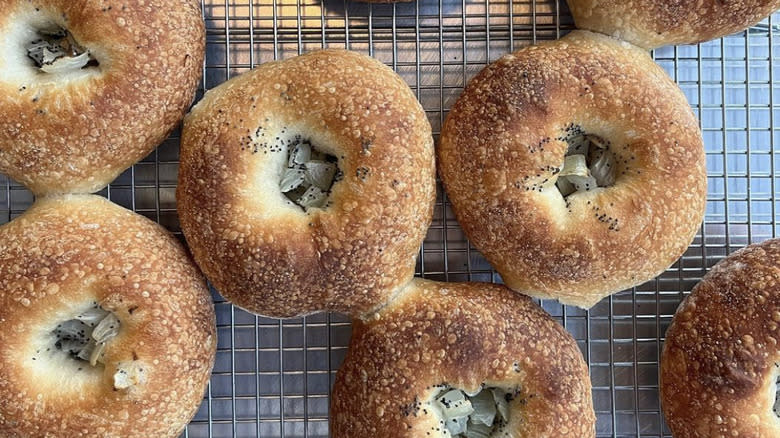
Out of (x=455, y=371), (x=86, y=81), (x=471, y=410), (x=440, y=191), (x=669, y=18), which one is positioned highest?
(x=669, y=18)

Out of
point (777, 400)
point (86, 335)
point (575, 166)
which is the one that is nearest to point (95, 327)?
point (86, 335)

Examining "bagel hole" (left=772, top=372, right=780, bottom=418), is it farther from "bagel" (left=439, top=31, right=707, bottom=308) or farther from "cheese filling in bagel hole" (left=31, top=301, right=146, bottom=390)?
"cheese filling in bagel hole" (left=31, top=301, right=146, bottom=390)

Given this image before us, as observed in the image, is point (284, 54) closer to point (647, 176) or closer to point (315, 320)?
point (315, 320)

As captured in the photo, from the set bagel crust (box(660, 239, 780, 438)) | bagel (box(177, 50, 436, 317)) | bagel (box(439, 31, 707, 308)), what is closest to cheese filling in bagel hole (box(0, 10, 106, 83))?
bagel (box(177, 50, 436, 317))

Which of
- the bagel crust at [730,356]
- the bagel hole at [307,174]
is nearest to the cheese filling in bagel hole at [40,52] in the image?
the bagel hole at [307,174]

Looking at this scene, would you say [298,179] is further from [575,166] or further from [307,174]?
[575,166]
